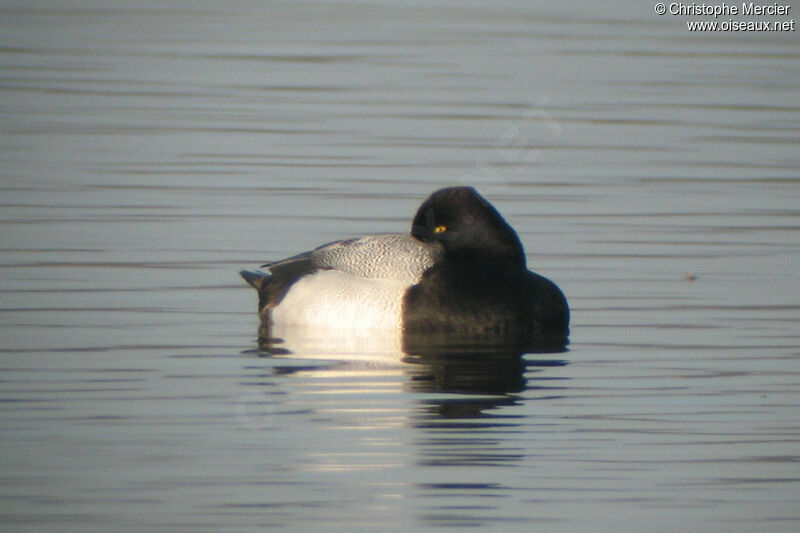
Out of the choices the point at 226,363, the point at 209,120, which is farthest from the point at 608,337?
the point at 209,120

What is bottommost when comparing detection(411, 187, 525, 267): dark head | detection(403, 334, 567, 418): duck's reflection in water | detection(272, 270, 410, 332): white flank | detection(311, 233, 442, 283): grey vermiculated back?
detection(403, 334, 567, 418): duck's reflection in water

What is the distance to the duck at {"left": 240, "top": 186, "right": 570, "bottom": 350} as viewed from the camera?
10.1 meters

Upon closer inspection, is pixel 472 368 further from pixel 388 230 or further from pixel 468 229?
pixel 388 230

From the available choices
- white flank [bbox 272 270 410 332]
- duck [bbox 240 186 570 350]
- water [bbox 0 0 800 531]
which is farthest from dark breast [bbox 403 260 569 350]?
water [bbox 0 0 800 531]

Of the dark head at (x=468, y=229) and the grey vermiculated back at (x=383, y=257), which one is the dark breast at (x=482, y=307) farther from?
the dark head at (x=468, y=229)

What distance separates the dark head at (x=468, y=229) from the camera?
10.6 metres

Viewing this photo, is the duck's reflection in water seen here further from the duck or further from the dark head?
the dark head

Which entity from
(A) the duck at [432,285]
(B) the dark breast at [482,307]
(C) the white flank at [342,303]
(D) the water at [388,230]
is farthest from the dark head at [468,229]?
(D) the water at [388,230]

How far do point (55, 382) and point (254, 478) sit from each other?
205cm

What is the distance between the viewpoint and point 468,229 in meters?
10.6

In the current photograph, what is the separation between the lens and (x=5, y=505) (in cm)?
677

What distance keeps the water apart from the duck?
0.99ft

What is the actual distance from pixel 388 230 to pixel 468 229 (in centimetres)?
257

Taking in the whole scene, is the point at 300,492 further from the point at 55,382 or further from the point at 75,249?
the point at 75,249
